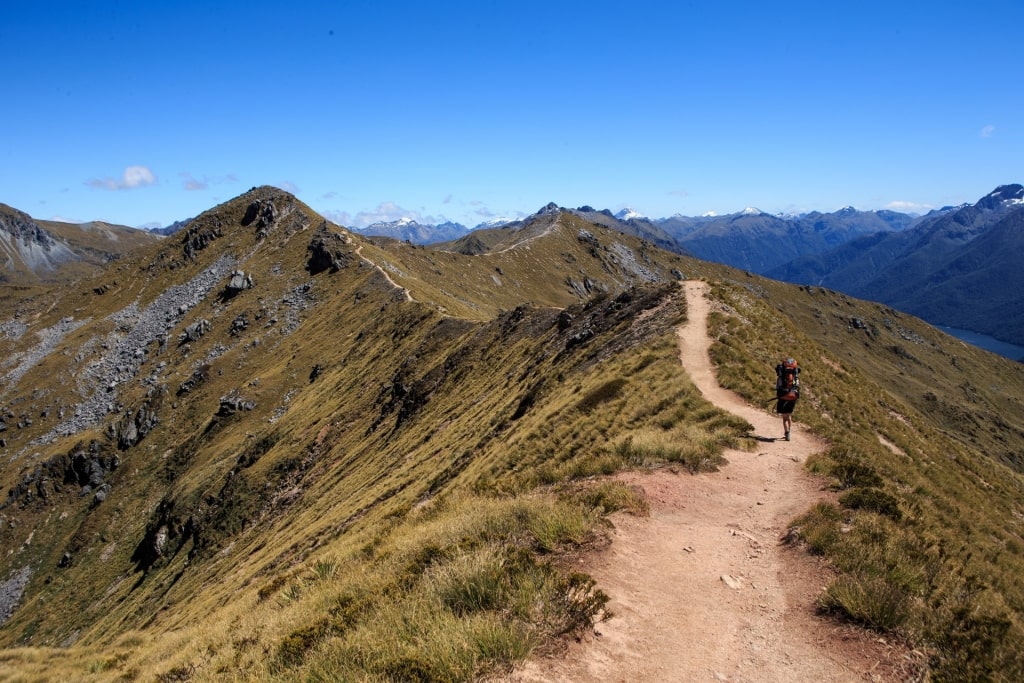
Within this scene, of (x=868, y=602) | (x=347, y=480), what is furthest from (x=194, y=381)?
(x=868, y=602)

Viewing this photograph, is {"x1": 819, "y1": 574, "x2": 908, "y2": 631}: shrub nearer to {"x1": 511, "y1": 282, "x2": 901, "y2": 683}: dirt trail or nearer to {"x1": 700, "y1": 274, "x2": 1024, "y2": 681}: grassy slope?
{"x1": 700, "y1": 274, "x2": 1024, "y2": 681}: grassy slope

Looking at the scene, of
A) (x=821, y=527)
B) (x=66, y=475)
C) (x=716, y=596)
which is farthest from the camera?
(x=66, y=475)

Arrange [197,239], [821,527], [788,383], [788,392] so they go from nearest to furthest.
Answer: [821,527]
[788,392]
[788,383]
[197,239]

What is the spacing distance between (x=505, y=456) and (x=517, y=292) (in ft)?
498

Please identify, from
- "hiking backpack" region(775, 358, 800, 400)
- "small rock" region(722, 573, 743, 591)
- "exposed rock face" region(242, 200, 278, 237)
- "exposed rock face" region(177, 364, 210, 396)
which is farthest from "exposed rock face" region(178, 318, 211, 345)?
"small rock" region(722, 573, 743, 591)

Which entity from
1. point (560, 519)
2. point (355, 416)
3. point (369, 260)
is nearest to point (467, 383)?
point (355, 416)

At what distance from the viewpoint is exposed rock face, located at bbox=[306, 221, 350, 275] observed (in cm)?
11588

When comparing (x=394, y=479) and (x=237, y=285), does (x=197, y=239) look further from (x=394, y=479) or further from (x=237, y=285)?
(x=394, y=479)

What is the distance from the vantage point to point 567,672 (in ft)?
25.8

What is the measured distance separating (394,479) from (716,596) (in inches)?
1198

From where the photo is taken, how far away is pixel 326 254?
388 feet

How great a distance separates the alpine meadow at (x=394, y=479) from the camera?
9.27 m

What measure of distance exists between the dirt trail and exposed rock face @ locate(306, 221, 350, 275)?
110133 mm

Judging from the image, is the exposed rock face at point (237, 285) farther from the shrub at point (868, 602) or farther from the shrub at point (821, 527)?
the shrub at point (868, 602)
